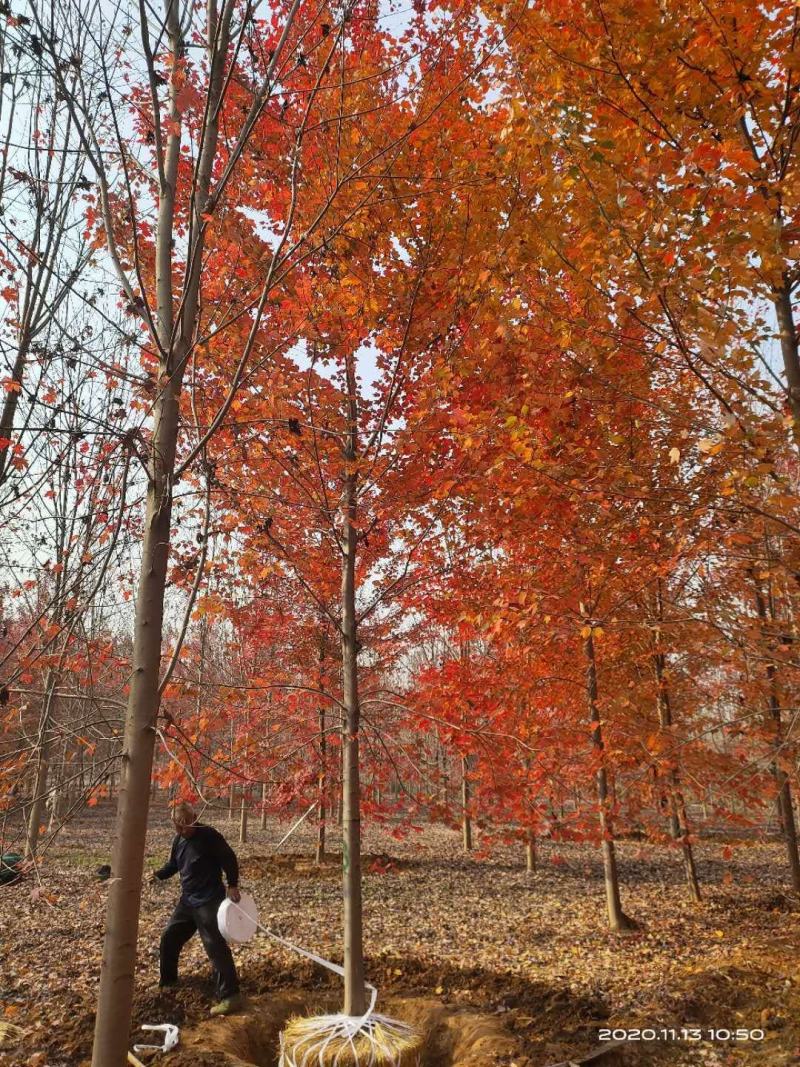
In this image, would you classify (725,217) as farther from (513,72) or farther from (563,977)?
(563,977)

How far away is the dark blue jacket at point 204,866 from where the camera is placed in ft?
17.3

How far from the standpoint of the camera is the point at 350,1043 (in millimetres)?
4125

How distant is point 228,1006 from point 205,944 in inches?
18.5

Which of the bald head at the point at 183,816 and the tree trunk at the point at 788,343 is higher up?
the tree trunk at the point at 788,343

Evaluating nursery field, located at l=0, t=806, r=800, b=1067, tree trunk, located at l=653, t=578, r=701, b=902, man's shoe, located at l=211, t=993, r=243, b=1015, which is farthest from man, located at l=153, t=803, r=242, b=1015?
tree trunk, located at l=653, t=578, r=701, b=902

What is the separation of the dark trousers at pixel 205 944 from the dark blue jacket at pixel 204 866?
0.25 feet

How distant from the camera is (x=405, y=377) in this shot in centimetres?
532

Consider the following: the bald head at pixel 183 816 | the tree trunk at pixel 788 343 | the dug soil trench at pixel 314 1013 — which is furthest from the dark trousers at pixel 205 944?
the tree trunk at pixel 788 343

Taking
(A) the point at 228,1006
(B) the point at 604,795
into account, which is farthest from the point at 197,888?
(B) the point at 604,795

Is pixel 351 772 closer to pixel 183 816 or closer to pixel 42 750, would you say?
pixel 183 816

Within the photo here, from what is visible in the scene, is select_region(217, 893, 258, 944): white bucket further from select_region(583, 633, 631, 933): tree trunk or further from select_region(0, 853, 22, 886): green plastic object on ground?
select_region(583, 633, 631, 933): tree trunk

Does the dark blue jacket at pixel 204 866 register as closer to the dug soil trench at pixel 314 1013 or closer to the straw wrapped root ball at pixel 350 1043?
the dug soil trench at pixel 314 1013

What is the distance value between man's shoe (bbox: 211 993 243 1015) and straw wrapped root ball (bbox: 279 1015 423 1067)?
2.00ft

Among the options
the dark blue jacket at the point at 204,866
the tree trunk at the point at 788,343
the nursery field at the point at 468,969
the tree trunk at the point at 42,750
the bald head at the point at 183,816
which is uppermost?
the tree trunk at the point at 788,343
